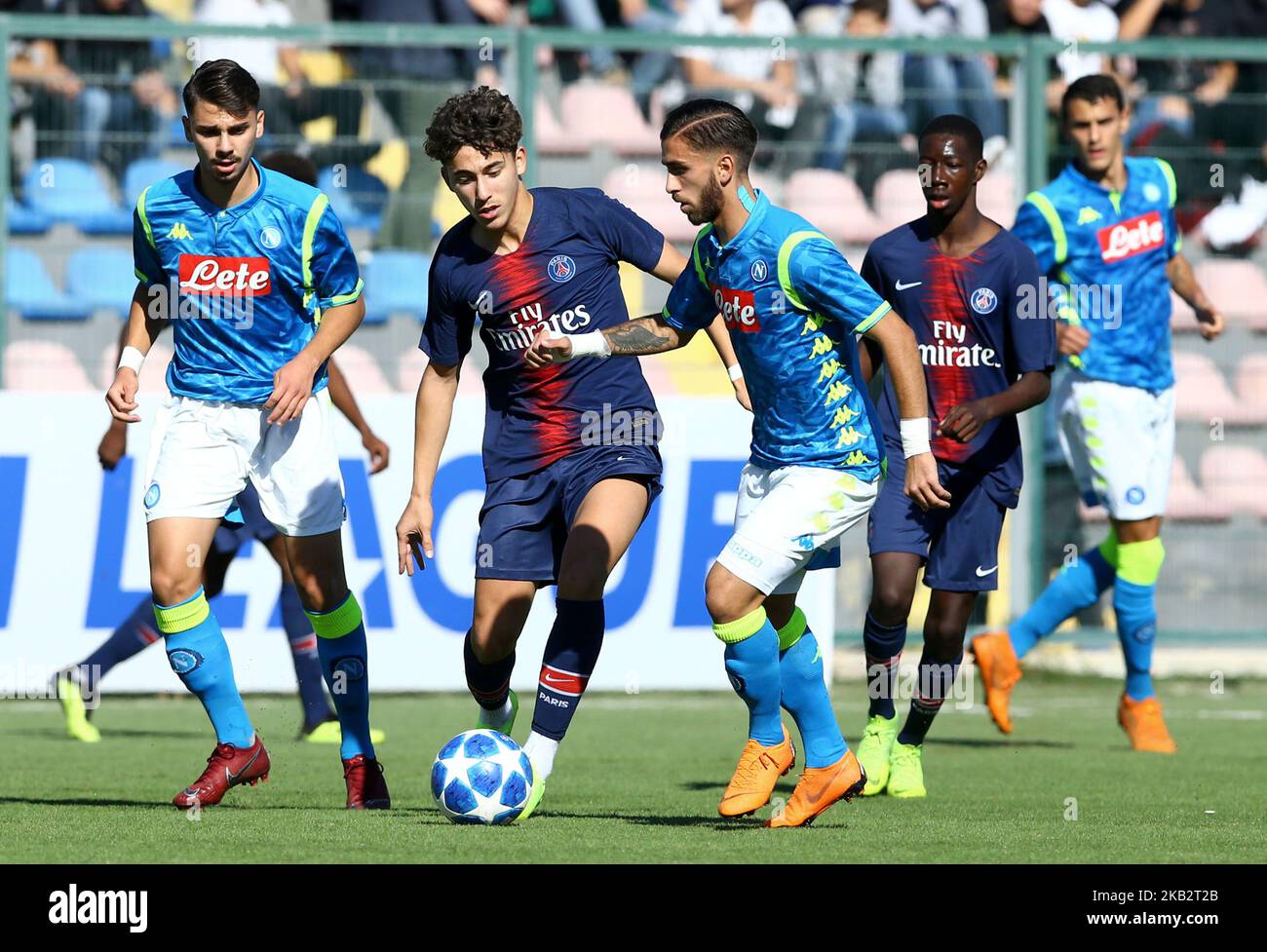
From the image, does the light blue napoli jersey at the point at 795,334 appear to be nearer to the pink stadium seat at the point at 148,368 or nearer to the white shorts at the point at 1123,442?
the white shorts at the point at 1123,442

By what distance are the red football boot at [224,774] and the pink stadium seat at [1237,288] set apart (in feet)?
25.4

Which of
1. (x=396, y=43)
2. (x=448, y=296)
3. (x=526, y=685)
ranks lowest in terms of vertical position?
(x=526, y=685)

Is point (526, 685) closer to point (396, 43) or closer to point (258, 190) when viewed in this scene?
point (396, 43)

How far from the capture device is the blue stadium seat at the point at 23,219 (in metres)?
11.6

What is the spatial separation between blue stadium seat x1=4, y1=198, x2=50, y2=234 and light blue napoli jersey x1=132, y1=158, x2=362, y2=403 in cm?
508

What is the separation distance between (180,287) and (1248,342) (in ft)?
25.6

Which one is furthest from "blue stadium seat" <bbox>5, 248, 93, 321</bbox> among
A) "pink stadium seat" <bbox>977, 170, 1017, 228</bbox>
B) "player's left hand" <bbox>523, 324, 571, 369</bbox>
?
"player's left hand" <bbox>523, 324, 571, 369</bbox>

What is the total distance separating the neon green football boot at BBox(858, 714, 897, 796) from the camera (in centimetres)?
752

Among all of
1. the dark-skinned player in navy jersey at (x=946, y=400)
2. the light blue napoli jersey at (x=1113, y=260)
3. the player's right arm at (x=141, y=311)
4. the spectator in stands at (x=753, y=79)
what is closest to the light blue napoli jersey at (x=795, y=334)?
the dark-skinned player in navy jersey at (x=946, y=400)

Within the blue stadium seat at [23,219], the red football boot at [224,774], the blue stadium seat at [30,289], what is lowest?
the red football boot at [224,774]

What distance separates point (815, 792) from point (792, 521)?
0.78m

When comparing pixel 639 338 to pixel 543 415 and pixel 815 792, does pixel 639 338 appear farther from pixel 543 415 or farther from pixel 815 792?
pixel 815 792
